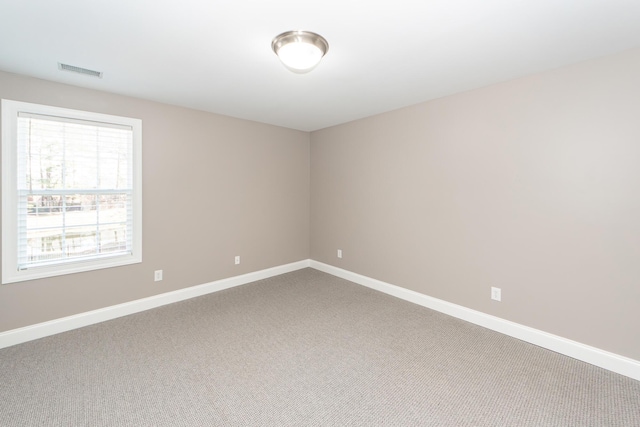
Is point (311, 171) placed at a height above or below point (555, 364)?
above

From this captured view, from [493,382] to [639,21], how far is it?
2.50m

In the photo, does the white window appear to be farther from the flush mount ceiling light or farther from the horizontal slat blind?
the flush mount ceiling light

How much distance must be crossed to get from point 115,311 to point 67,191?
1.32 meters

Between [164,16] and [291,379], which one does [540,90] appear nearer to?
[164,16]

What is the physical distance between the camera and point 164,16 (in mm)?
1726

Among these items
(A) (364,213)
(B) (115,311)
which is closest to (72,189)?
(B) (115,311)

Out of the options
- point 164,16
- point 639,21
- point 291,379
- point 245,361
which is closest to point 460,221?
point 639,21

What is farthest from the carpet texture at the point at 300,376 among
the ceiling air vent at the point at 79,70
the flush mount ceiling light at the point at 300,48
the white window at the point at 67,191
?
the ceiling air vent at the point at 79,70

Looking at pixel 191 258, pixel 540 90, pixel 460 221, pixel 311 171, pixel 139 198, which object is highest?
pixel 540 90

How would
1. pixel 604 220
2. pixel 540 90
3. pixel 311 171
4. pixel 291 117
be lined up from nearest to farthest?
pixel 604 220, pixel 540 90, pixel 291 117, pixel 311 171

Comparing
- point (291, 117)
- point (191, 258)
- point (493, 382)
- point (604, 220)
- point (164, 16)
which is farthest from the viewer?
point (291, 117)

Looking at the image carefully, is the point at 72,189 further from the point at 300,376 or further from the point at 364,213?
the point at 364,213

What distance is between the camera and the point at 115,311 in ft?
10.2

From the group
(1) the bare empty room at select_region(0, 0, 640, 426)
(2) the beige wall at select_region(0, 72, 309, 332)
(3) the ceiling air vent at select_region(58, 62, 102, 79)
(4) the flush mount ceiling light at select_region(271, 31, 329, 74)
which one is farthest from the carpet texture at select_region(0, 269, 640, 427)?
(3) the ceiling air vent at select_region(58, 62, 102, 79)
